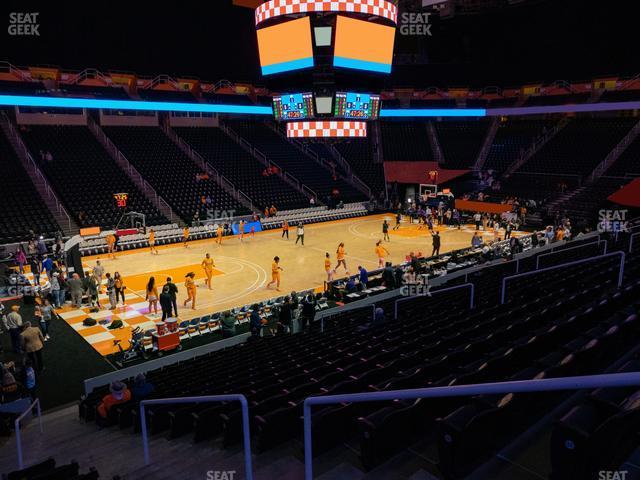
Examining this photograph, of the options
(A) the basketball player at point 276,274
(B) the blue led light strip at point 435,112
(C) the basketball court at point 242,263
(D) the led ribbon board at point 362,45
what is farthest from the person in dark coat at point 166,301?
(B) the blue led light strip at point 435,112

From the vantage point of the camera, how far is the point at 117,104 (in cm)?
3366

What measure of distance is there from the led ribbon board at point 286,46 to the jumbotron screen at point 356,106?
1.80m

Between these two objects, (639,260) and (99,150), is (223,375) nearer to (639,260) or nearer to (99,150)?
(639,260)

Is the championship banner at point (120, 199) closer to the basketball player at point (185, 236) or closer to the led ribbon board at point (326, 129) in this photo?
the basketball player at point (185, 236)

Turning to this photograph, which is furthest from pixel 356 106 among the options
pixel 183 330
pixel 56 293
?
pixel 56 293

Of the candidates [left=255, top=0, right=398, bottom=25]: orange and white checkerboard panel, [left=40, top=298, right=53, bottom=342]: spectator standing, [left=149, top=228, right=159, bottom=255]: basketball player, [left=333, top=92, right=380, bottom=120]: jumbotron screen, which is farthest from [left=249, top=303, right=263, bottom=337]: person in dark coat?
[left=149, top=228, right=159, bottom=255]: basketball player

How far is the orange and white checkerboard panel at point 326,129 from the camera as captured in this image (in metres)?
18.5

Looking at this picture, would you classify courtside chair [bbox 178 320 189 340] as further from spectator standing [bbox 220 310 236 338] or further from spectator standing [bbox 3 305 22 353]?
spectator standing [bbox 3 305 22 353]

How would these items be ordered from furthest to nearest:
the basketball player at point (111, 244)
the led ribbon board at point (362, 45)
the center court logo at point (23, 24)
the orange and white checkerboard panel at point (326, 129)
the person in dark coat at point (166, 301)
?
1. the center court logo at point (23, 24)
2. the basketball player at point (111, 244)
3. the orange and white checkerboard panel at point (326, 129)
4. the led ribbon board at point (362, 45)
5. the person in dark coat at point (166, 301)

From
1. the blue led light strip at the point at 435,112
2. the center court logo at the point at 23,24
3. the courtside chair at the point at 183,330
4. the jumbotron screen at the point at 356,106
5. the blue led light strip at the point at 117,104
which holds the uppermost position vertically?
the center court logo at the point at 23,24

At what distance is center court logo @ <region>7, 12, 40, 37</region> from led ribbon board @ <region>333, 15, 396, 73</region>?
26.6 m

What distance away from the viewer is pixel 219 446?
5734mm

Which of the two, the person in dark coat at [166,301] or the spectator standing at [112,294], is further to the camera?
the spectator standing at [112,294]

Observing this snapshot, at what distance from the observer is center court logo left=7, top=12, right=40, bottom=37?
31938 mm
